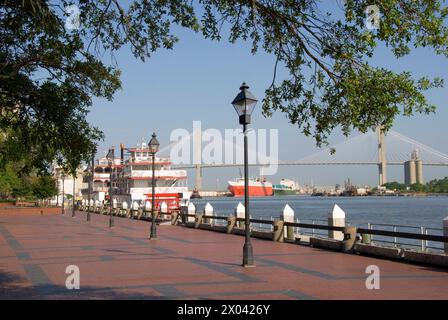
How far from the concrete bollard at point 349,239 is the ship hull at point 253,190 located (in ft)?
529

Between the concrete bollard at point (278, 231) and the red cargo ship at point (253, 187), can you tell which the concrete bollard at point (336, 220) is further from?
the red cargo ship at point (253, 187)

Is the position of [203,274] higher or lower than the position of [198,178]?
lower

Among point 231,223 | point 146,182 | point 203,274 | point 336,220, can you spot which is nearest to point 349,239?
point 336,220

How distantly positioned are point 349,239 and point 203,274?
6523 mm

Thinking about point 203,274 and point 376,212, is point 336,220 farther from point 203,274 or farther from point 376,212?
point 376,212


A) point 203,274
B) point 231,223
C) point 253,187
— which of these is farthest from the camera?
point 253,187

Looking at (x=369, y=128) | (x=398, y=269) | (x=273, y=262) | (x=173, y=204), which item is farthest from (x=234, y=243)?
(x=173, y=204)

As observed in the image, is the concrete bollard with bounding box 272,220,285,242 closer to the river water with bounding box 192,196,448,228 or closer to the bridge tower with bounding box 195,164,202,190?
the river water with bounding box 192,196,448,228

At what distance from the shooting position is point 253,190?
18750 centimetres

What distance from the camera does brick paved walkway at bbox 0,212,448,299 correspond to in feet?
34.4

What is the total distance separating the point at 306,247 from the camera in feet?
65.0

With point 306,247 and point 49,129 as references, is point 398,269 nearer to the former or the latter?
point 306,247

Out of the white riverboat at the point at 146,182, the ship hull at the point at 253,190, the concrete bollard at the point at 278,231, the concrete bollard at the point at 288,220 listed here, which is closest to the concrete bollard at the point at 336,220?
the concrete bollard at the point at 288,220

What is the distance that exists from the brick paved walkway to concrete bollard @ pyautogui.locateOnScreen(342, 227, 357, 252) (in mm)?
541
